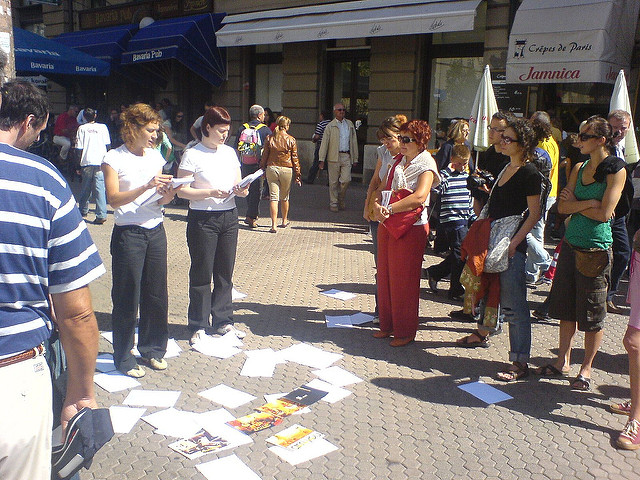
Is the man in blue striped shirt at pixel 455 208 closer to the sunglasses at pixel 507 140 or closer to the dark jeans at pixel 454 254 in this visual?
the dark jeans at pixel 454 254

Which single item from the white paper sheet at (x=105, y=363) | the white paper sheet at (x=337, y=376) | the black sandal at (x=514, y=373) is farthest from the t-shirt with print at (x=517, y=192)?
the white paper sheet at (x=105, y=363)

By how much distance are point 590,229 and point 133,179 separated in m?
3.16

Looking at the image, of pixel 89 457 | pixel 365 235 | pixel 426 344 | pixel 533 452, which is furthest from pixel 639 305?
pixel 365 235

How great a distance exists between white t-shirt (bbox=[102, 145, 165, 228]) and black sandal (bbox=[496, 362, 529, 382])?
8.96 feet

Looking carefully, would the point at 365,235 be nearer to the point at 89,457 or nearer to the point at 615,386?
the point at 615,386

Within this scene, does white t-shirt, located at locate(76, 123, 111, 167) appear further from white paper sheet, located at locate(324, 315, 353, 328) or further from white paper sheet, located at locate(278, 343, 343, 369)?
white paper sheet, located at locate(278, 343, 343, 369)

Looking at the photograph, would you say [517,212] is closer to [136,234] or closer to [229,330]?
[229,330]

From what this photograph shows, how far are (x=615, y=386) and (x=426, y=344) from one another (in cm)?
147

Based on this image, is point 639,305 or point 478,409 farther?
point 478,409

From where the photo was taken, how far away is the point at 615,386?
4.63 meters

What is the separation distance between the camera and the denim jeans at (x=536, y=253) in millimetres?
6820

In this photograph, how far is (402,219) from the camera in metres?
5.09

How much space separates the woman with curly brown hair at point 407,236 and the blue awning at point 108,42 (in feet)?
58.8

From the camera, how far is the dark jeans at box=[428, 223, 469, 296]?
260 inches
